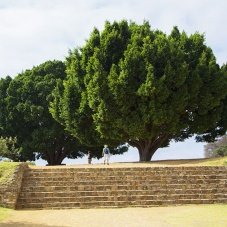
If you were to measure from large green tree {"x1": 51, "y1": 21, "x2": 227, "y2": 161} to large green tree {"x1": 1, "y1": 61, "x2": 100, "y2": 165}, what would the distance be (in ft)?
24.2

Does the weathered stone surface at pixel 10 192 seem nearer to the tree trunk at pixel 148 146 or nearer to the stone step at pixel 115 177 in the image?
the stone step at pixel 115 177

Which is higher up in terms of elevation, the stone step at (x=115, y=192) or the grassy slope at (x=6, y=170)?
the grassy slope at (x=6, y=170)

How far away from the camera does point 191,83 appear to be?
30.8 m

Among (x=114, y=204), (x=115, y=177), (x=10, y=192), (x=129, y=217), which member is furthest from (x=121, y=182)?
(x=10, y=192)

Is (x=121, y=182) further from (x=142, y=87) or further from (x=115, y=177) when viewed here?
(x=142, y=87)

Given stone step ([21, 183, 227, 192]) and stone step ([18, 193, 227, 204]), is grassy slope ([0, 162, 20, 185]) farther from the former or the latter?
stone step ([18, 193, 227, 204])

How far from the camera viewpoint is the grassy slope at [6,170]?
1934cm

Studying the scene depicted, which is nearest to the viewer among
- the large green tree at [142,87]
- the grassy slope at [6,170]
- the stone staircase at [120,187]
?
the grassy slope at [6,170]

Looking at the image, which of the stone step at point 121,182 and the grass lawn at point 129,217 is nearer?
the grass lawn at point 129,217

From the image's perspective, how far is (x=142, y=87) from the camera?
28812 mm

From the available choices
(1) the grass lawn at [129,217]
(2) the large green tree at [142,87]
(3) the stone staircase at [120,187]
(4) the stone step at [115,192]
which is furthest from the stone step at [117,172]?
(2) the large green tree at [142,87]

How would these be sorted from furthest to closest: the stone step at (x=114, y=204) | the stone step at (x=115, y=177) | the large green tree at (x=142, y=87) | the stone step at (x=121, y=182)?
the large green tree at (x=142, y=87), the stone step at (x=115, y=177), the stone step at (x=121, y=182), the stone step at (x=114, y=204)

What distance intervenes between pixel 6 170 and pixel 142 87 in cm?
1180

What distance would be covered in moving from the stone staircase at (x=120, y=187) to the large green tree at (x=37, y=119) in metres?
19.8
